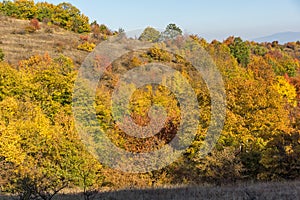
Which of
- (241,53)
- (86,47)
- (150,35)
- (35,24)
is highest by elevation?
(35,24)

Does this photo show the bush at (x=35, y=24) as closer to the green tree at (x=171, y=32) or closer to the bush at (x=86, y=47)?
the bush at (x=86, y=47)

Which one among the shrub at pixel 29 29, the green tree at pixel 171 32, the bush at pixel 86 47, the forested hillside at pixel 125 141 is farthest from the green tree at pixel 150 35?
the forested hillside at pixel 125 141

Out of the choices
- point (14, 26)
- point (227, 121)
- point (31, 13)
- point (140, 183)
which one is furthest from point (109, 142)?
point (31, 13)

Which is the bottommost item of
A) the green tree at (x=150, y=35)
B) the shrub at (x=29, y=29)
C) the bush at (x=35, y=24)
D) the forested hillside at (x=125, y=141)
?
the forested hillside at (x=125, y=141)

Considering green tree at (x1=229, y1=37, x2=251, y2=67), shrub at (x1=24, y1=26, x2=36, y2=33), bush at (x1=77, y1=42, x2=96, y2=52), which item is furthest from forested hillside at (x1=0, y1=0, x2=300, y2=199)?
shrub at (x1=24, y1=26, x2=36, y2=33)

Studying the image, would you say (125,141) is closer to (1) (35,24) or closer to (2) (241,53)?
(2) (241,53)

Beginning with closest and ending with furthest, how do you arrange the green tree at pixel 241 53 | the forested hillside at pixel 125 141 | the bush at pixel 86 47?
the forested hillside at pixel 125 141 < the bush at pixel 86 47 < the green tree at pixel 241 53

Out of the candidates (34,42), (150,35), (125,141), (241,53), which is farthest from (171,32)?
(125,141)

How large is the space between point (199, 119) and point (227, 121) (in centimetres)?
223

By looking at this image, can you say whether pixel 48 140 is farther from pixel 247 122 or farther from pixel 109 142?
pixel 247 122

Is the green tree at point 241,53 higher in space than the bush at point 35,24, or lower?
lower

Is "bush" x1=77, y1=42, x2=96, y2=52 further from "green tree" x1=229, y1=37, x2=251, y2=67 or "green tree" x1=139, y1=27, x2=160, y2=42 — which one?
"green tree" x1=229, y1=37, x2=251, y2=67

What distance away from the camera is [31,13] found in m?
103

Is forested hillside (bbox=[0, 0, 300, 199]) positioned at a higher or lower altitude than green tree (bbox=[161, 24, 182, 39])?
lower
